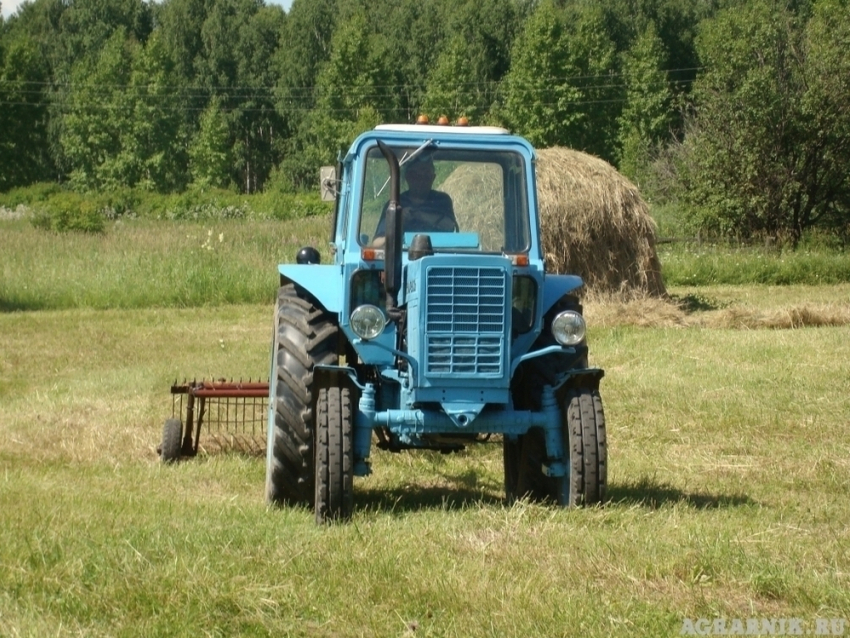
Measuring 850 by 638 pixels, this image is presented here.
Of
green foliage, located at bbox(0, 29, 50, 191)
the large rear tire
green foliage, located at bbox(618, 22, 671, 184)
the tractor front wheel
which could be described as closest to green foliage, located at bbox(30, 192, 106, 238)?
the large rear tire

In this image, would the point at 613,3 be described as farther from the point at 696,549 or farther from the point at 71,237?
the point at 696,549

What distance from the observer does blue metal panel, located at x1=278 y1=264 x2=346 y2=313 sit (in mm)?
6582

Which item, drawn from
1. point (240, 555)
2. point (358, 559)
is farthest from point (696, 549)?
point (240, 555)

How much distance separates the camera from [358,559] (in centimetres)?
519

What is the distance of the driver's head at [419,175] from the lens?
686cm

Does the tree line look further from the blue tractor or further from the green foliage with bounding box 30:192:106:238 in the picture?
the blue tractor

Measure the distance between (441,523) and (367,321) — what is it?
1.12 metres

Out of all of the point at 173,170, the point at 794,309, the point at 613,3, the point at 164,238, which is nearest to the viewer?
the point at 794,309

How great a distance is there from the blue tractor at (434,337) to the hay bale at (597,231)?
1055cm

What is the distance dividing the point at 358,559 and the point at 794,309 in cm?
1224

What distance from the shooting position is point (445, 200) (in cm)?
695

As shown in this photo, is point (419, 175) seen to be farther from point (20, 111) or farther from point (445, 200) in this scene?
point (20, 111)

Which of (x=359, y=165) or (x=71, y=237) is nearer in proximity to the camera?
(x=359, y=165)

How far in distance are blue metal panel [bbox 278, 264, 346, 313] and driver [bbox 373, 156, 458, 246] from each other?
1.09ft
